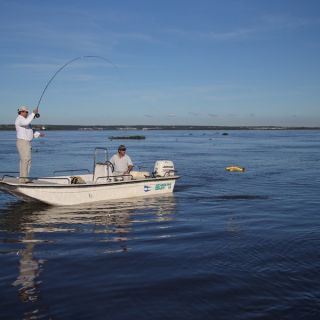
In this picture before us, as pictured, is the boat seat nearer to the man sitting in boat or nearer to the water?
the man sitting in boat

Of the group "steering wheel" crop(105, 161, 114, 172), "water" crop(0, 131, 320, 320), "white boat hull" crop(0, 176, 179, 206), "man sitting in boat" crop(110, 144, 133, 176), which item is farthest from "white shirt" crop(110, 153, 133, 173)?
"water" crop(0, 131, 320, 320)

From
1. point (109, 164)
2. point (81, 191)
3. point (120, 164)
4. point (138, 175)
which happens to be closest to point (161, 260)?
point (81, 191)

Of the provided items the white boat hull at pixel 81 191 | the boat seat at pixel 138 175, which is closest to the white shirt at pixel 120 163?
the white boat hull at pixel 81 191

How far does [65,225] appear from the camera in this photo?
39.3 ft

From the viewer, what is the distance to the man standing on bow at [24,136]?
12930 millimetres

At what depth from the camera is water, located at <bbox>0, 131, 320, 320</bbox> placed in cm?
663

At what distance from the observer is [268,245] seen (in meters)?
9.94

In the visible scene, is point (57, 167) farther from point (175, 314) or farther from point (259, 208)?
point (175, 314)

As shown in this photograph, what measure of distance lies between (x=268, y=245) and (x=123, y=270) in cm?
350

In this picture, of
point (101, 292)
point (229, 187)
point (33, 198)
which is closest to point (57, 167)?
point (229, 187)

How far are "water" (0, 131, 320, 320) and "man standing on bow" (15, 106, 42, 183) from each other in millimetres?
1409

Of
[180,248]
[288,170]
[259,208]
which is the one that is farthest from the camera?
[288,170]

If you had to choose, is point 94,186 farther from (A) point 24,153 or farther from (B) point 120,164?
(A) point 24,153

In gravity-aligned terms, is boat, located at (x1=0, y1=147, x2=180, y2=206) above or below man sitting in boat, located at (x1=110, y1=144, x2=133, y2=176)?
below
